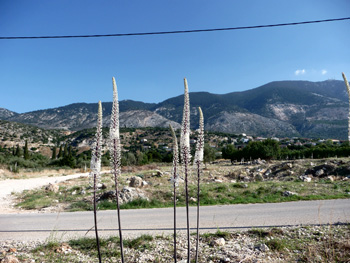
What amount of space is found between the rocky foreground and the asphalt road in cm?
74

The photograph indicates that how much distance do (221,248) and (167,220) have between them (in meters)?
3.62

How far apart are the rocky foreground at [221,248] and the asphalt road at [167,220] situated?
74 centimetres

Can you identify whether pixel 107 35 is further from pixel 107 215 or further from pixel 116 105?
pixel 107 215

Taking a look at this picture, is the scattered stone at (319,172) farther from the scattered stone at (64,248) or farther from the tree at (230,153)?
the tree at (230,153)

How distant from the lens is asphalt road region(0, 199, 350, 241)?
26.8 ft

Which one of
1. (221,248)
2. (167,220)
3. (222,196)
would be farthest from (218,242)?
(222,196)

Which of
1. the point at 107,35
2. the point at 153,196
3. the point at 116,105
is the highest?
the point at 107,35

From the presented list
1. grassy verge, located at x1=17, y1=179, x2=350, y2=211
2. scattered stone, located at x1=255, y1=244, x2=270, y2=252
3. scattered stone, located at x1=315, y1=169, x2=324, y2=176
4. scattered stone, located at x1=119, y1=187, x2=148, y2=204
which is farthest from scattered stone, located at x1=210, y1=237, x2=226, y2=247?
scattered stone, located at x1=315, y1=169, x2=324, y2=176

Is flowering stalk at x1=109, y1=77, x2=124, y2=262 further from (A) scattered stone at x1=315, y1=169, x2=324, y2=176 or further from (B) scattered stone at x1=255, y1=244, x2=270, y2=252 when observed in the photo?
(A) scattered stone at x1=315, y1=169, x2=324, y2=176

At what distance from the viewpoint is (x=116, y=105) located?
323 centimetres

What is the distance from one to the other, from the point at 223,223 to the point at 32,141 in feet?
344

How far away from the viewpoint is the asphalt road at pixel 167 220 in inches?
322

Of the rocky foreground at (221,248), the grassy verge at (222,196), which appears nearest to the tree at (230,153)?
the grassy verge at (222,196)

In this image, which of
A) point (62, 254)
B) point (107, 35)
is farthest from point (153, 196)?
point (107, 35)
